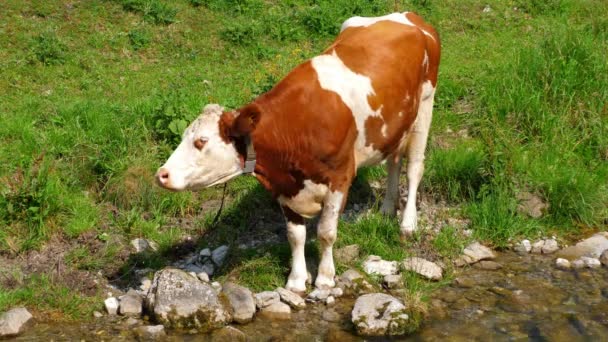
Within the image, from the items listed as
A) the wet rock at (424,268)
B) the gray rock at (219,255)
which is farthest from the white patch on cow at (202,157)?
the wet rock at (424,268)

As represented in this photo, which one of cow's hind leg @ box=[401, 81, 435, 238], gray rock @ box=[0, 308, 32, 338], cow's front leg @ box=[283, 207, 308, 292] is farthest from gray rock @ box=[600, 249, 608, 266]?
gray rock @ box=[0, 308, 32, 338]

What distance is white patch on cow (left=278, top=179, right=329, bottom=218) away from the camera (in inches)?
281

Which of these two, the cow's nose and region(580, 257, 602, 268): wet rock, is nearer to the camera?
the cow's nose

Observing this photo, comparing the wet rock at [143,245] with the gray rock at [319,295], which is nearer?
the gray rock at [319,295]

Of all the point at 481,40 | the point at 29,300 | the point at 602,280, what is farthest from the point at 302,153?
the point at 481,40

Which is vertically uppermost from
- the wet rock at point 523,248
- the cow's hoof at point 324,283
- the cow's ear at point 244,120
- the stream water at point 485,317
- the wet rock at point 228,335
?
the cow's ear at point 244,120

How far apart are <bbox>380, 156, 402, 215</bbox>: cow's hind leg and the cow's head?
96.1 inches

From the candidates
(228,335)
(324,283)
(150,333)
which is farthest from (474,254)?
(150,333)

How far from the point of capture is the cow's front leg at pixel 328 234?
7.25m

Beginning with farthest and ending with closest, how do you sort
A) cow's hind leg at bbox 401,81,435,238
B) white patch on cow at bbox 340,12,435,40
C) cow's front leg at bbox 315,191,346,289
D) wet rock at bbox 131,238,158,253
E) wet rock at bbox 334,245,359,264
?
cow's hind leg at bbox 401,81,435,238 → white patch on cow at bbox 340,12,435,40 → wet rock at bbox 131,238,158,253 → wet rock at bbox 334,245,359,264 → cow's front leg at bbox 315,191,346,289

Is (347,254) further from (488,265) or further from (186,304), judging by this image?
(186,304)

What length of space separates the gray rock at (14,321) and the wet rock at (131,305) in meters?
0.73

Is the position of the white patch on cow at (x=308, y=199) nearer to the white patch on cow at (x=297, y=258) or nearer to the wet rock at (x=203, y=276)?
the white patch on cow at (x=297, y=258)

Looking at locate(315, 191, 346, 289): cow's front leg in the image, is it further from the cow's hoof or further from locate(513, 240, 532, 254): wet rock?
locate(513, 240, 532, 254): wet rock
